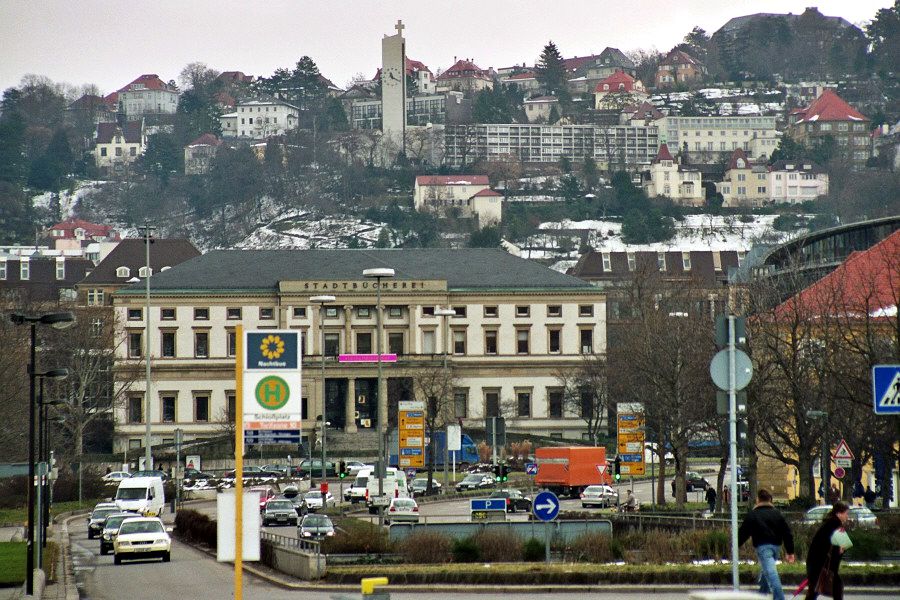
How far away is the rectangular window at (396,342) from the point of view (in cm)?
12912

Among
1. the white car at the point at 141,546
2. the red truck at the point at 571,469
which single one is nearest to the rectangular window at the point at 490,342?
the red truck at the point at 571,469

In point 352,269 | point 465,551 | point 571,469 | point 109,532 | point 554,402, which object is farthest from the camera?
point 352,269

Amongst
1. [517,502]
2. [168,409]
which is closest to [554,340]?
[168,409]

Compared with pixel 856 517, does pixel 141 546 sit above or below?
below

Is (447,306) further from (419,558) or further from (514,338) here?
(419,558)

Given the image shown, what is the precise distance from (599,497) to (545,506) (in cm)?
3336

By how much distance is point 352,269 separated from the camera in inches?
5148

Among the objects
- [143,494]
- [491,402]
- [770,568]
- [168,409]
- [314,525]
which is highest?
[770,568]

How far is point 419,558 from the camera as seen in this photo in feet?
124

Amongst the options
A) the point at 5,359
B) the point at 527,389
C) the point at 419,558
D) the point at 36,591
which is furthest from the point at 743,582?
the point at 527,389

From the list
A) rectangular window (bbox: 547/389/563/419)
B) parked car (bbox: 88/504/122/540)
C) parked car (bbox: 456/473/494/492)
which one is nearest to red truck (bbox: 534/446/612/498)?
parked car (bbox: 456/473/494/492)

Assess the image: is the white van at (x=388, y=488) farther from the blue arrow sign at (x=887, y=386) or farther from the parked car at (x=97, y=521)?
the blue arrow sign at (x=887, y=386)

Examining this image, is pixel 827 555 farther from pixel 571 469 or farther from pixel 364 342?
pixel 364 342

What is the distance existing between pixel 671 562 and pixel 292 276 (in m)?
96.2
